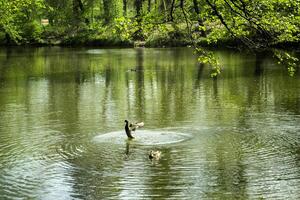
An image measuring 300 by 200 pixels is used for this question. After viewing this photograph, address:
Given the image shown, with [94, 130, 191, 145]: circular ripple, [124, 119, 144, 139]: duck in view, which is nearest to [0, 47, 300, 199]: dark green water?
[94, 130, 191, 145]: circular ripple

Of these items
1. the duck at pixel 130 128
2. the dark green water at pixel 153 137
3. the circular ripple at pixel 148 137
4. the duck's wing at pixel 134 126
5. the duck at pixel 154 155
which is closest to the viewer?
the dark green water at pixel 153 137

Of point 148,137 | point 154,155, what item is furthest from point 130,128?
point 154,155

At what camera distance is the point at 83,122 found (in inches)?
1000

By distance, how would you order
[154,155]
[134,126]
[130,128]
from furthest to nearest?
[134,126], [130,128], [154,155]

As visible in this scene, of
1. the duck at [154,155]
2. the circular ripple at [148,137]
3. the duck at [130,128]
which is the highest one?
the duck at [130,128]

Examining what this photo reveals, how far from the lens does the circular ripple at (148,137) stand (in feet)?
69.5

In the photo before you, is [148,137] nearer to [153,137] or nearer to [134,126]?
[153,137]

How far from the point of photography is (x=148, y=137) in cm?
2198

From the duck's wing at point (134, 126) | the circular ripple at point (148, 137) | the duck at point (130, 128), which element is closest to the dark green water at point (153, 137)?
the circular ripple at point (148, 137)

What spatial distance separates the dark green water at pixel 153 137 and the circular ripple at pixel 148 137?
4 cm

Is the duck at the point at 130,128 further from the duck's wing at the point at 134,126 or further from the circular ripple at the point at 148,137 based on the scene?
the circular ripple at the point at 148,137

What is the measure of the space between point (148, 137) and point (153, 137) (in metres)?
0.21

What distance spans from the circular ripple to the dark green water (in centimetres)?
4

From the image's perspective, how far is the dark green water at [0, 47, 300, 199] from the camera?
15.8m
